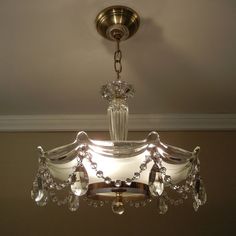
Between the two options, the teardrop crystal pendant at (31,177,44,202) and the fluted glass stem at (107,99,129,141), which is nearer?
the teardrop crystal pendant at (31,177,44,202)

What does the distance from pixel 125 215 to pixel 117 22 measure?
3.59ft

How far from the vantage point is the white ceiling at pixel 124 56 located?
3.21 ft

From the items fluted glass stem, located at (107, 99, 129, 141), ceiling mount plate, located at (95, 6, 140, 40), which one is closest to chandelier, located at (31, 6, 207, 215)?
fluted glass stem, located at (107, 99, 129, 141)

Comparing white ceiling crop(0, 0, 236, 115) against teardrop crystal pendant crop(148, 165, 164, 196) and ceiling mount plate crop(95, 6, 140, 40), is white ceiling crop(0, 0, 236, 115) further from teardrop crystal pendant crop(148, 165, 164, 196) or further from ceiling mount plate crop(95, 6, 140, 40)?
teardrop crystal pendant crop(148, 165, 164, 196)

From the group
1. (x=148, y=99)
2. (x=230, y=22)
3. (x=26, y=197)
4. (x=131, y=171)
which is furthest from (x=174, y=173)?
(x=26, y=197)

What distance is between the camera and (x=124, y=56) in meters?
1.21

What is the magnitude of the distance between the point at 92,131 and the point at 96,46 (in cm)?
80

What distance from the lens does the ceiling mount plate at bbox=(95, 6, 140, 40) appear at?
97 cm

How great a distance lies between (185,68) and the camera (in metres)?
1.30

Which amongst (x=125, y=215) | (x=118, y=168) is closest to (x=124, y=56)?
(x=118, y=168)

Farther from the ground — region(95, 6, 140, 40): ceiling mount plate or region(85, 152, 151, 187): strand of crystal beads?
region(95, 6, 140, 40): ceiling mount plate

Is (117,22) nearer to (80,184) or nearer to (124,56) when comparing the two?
(124,56)

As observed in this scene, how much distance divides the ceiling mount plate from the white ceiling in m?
0.02

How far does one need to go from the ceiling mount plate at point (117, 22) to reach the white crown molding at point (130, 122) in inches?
31.7
